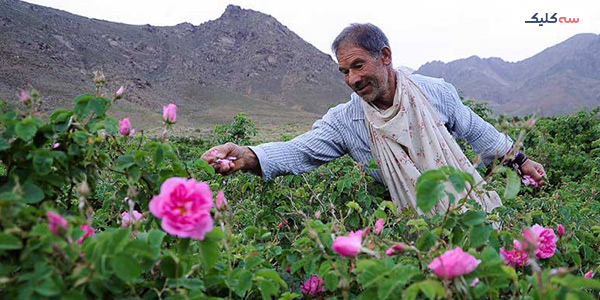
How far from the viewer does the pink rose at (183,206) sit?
78 cm

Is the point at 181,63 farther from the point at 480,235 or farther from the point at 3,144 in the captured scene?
the point at 480,235

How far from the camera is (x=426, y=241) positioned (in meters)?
1.01

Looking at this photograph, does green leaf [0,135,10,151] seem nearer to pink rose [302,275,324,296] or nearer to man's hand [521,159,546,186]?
pink rose [302,275,324,296]

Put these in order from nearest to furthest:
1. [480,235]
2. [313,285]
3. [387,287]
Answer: [387,287]
[480,235]
[313,285]

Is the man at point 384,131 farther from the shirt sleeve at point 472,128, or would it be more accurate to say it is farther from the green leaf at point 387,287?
the green leaf at point 387,287

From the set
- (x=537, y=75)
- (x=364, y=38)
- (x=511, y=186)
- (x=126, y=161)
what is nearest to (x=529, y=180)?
(x=364, y=38)

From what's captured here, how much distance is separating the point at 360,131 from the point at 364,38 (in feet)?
1.82

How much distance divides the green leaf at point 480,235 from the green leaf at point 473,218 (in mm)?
12

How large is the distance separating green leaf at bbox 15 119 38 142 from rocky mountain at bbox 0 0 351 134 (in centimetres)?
4038

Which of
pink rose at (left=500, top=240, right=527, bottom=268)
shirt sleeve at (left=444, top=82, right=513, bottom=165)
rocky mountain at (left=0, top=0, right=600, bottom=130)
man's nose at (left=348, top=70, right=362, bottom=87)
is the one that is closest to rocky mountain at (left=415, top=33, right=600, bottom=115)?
rocky mountain at (left=0, top=0, right=600, bottom=130)

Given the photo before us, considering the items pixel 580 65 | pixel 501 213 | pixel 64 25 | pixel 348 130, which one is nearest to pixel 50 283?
pixel 501 213

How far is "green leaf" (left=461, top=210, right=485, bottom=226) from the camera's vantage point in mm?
960

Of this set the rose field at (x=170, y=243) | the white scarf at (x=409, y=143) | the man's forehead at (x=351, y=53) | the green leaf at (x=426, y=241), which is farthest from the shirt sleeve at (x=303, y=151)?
the green leaf at (x=426, y=241)

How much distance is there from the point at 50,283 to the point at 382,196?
91.3 inches
